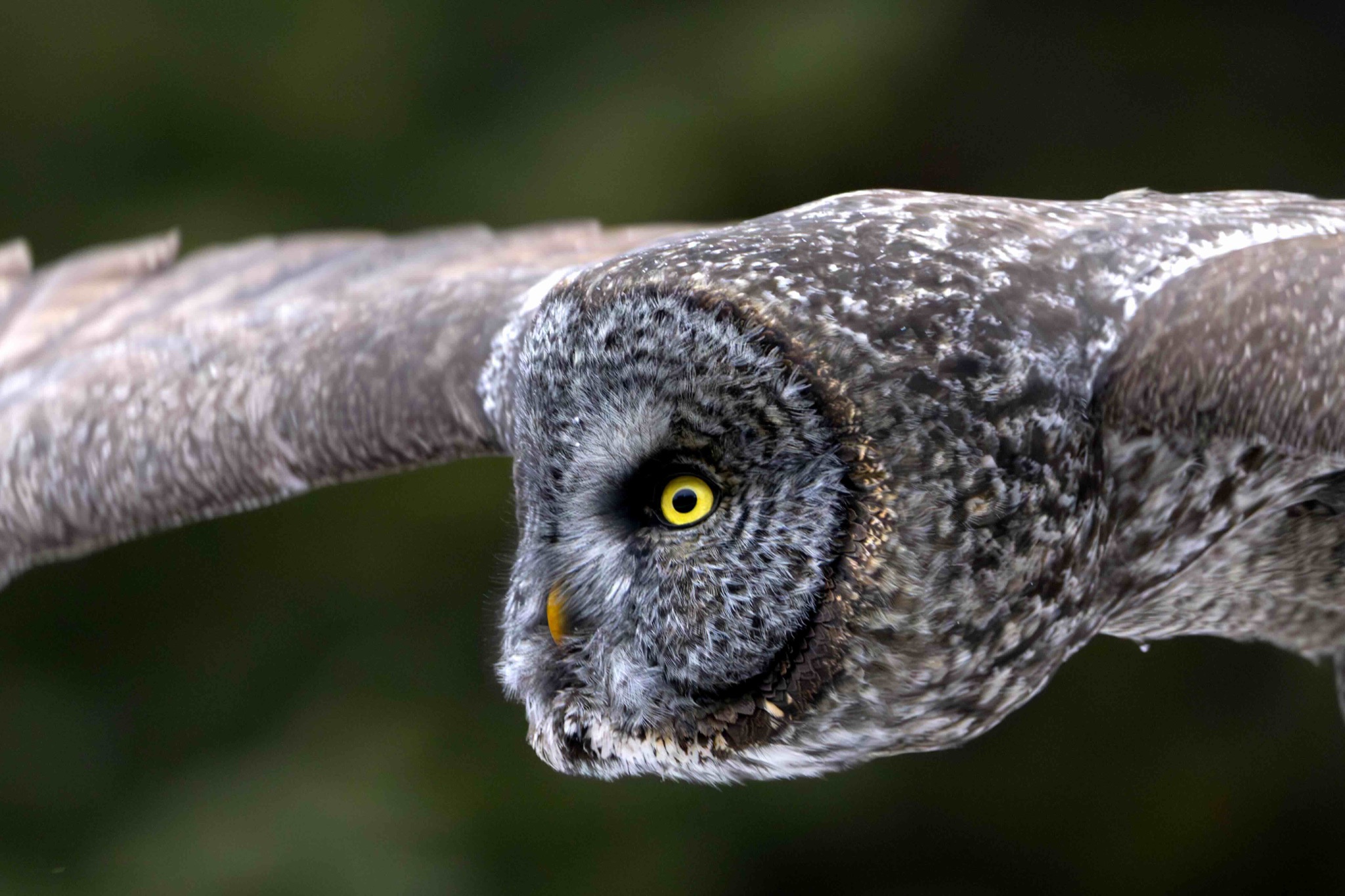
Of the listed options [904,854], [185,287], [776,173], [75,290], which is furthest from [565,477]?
[904,854]

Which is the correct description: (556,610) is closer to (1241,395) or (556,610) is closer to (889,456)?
(889,456)

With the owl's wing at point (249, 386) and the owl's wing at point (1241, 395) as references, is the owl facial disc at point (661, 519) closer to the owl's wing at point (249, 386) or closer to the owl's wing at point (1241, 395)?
the owl's wing at point (1241, 395)

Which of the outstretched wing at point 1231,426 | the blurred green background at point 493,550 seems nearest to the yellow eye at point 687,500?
the outstretched wing at point 1231,426

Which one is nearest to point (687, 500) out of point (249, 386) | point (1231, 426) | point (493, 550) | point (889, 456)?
point (889, 456)

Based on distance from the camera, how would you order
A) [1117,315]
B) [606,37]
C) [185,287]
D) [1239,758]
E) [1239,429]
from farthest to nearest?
1. [606,37]
2. [1239,758]
3. [185,287]
4. [1117,315]
5. [1239,429]

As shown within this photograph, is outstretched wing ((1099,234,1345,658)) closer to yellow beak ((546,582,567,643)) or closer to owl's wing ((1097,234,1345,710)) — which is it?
owl's wing ((1097,234,1345,710))

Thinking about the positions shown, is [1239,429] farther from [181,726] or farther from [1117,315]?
[181,726]
